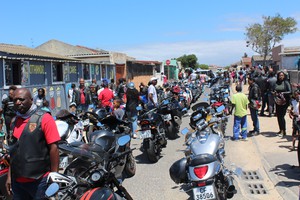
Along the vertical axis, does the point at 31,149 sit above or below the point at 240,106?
above

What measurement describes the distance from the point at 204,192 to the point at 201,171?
0.83 feet

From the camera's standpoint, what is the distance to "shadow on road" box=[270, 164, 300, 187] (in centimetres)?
617

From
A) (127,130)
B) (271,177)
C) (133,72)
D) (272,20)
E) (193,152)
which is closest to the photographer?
(193,152)

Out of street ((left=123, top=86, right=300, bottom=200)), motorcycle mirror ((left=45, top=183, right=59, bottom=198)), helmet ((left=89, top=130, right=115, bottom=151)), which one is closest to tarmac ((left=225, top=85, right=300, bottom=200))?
street ((left=123, top=86, right=300, bottom=200))

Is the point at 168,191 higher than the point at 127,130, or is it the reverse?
the point at 127,130

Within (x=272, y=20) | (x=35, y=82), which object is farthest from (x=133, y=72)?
(x=272, y=20)

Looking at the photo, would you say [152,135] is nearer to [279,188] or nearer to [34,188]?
[279,188]

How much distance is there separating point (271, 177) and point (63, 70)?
426 inches

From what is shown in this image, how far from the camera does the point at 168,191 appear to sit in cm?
597

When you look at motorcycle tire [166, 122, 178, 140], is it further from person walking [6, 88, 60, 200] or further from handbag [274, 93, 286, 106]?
person walking [6, 88, 60, 200]

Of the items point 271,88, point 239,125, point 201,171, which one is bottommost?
point 239,125

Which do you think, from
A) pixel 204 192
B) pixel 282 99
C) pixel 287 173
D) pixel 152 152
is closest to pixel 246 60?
pixel 282 99

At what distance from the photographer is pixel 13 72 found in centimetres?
1131

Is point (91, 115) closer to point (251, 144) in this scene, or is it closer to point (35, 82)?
point (251, 144)
